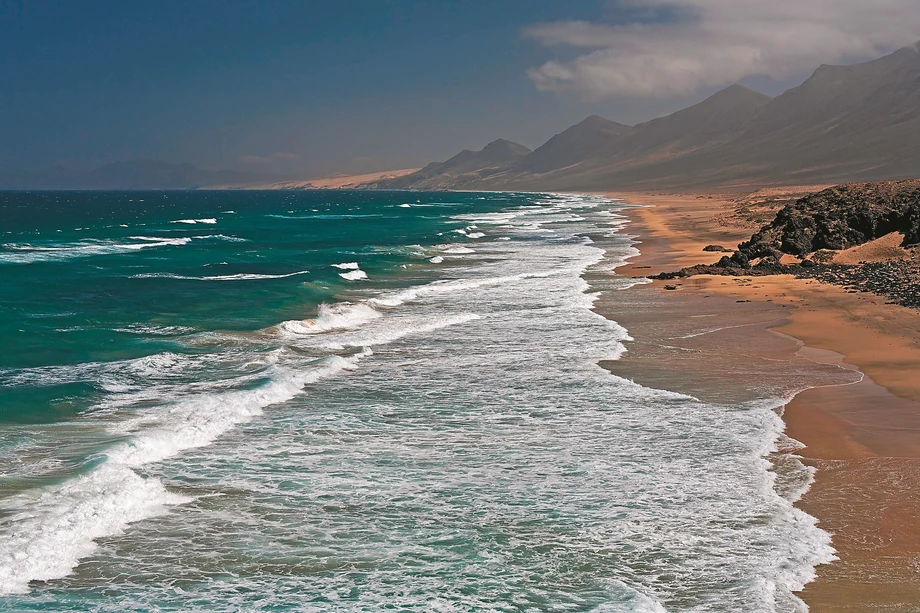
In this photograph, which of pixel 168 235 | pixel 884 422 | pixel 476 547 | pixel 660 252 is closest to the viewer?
pixel 476 547

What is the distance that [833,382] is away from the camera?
17.1 meters

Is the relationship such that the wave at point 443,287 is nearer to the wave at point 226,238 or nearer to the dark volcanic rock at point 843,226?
the dark volcanic rock at point 843,226

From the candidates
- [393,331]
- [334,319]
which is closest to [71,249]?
[334,319]

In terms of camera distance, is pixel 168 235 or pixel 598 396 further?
pixel 168 235

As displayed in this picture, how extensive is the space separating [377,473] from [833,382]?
1014 cm

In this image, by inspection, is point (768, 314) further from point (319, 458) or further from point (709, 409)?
point (319, 458)

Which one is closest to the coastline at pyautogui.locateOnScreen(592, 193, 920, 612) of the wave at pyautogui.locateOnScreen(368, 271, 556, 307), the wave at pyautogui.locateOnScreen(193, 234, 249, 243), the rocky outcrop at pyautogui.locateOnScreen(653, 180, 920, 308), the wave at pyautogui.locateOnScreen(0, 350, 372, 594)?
the rocky outcrop at pyautogui.locateOnScreen(653, 180, 920, 308)

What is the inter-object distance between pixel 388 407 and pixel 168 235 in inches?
2370

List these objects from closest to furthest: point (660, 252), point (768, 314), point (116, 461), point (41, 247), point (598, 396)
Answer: point (116, 461) → point (598, 396) → point (768, 314) → point (660, 252) → point (41, 247)

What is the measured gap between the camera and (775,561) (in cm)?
920

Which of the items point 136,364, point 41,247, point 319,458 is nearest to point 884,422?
point 319,458

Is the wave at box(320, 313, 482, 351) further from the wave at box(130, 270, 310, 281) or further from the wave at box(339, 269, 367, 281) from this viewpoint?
the wave at box(130, 270, 310, 281)

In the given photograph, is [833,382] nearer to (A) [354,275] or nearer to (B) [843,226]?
(B) [843,226]

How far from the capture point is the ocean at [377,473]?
891cm
